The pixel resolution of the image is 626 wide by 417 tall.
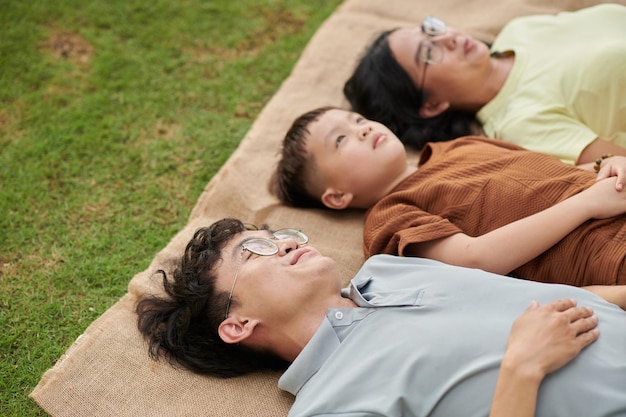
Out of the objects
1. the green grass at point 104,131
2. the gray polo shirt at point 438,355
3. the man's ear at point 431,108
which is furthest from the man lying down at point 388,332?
the man's ear at point 431,108

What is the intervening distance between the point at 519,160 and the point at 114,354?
1913 mm

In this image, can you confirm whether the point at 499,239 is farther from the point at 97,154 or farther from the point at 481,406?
the point at 97,154

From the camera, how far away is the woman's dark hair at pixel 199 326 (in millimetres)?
Answer: 2490

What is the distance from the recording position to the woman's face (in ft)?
12.0

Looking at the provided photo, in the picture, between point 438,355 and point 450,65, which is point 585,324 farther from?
point 450,65

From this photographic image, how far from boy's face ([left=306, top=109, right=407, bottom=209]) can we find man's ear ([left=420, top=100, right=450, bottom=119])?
714 mm

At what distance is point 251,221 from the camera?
10.8ft

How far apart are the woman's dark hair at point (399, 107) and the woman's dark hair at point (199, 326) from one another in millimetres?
1412

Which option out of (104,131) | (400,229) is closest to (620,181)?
(400,229)

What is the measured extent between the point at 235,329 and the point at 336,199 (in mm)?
1007

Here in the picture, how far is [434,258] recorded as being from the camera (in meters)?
2.64

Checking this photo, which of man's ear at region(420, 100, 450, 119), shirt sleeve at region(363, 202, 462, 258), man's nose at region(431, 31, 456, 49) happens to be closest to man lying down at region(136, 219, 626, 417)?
shirt sleeve at region(363, 202, 462, 258)

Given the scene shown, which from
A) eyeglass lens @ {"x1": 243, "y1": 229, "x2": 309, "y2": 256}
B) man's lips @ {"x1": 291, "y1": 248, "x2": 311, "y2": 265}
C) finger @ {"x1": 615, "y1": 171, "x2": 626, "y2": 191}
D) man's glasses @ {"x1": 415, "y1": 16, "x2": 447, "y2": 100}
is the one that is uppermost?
man's glasses @ {"x1": 415, "y1": 16, "x2": 447, "y2": 100}

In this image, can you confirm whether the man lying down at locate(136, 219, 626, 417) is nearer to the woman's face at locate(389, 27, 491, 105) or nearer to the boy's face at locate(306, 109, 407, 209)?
the boy's face at locate(306, 109, 407, 209)
